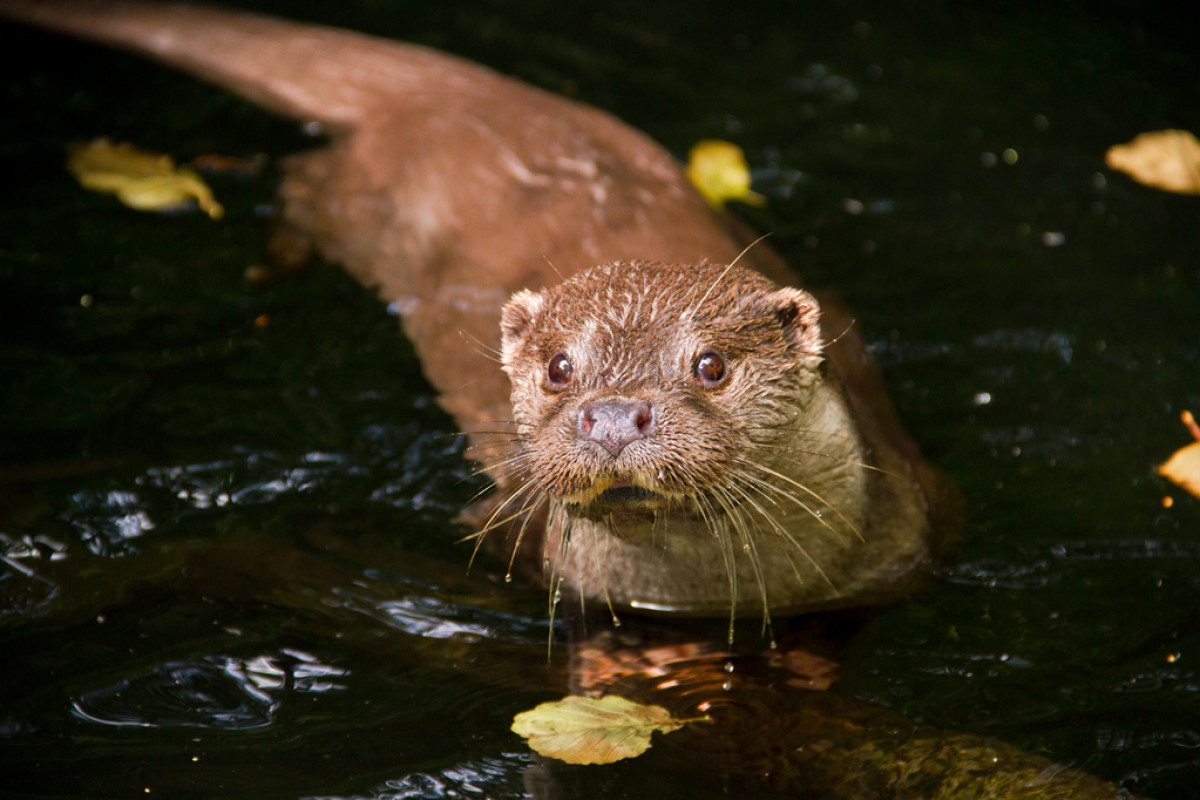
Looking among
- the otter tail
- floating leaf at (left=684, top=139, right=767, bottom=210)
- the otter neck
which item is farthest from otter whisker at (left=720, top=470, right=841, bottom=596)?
the otter tail

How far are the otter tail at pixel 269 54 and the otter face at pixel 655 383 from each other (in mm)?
1528

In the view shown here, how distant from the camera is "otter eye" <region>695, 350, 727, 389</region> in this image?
2445 millimetres

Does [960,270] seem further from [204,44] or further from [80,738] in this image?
[80,738]

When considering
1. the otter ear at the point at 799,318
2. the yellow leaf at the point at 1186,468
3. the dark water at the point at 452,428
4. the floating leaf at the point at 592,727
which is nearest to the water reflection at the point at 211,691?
the dark water at the point at 452,428

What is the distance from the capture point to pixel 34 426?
3352 mm

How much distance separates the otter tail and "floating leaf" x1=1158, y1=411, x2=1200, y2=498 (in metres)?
2.25

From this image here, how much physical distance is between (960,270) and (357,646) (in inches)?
87.9

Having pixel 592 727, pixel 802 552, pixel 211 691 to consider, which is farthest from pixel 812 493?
pixel 211 691

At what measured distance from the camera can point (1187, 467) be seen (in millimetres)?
3143

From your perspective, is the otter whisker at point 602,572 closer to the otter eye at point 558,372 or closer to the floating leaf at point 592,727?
the floating leaf at point 592,727

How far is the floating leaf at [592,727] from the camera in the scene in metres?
2.42

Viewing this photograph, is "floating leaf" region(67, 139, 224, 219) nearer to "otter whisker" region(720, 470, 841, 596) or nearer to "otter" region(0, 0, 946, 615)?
"otter" region(0, 0, 946, 615)

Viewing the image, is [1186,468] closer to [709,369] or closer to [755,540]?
[755,540]

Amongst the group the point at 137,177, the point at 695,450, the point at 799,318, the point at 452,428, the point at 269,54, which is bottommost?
the point at 452,428
